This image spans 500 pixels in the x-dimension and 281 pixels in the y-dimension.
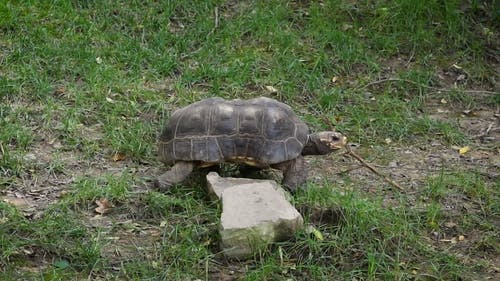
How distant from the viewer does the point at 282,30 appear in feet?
33.0

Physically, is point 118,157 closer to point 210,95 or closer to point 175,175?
point 175,175

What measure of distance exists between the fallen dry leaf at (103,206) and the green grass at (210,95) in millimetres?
38

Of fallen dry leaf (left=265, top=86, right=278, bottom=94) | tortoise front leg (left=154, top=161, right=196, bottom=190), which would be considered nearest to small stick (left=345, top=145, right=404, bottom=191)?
tortoise front leg (left=154, top=161, right=196, bottom=190)

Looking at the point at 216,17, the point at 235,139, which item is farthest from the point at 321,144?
the point at 216,17

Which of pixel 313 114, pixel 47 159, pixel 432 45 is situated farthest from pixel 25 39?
pixel 432 45

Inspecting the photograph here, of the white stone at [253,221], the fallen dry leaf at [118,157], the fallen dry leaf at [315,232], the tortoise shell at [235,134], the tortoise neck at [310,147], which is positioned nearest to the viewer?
the white stone at [253,221]

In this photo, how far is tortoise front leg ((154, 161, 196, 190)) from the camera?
684 centimetres

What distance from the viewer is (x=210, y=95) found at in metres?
8.77

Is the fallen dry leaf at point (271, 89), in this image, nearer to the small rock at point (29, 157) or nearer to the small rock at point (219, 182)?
the small rock at point (219, 182)

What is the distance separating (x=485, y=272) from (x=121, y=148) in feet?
9.99

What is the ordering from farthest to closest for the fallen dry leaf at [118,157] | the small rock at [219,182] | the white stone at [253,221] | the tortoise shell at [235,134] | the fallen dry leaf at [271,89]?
the fallen dry leaf at [271,89] → the fallen dry leaf at [118,157] → the tortoise shell at [235,134] → the small rock at [219,182] → the white stone at [253,221]

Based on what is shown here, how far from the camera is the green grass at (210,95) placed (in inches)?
241

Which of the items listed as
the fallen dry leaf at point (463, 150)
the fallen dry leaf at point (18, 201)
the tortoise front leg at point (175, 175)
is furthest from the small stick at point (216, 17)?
the fallen dry leaf at point (18, 201)

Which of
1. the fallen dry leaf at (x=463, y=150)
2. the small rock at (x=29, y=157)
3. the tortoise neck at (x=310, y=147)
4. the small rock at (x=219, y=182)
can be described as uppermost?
the tortoise neck at (x=310, y=147)
